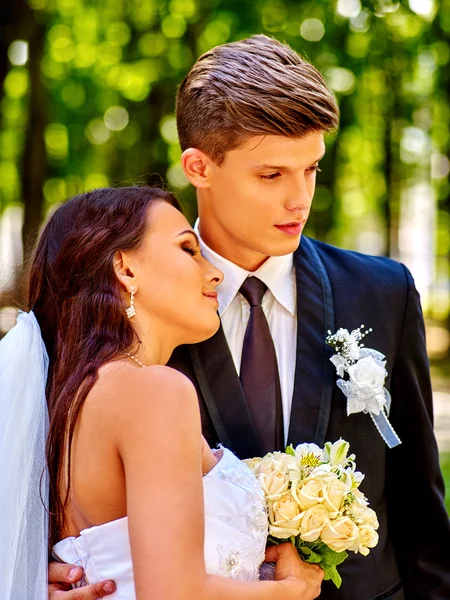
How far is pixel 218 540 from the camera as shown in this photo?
2625 millimetres

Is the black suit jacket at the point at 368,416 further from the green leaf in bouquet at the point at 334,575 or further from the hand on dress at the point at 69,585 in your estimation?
the hand on dress at the point at 69,585

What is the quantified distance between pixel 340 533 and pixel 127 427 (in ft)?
2.48

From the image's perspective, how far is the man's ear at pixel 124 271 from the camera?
2828 millimetres

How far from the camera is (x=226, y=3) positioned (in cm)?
1202

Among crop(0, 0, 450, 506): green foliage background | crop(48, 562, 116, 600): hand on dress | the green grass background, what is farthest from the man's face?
crop(0, 0, 450, 506): green foliage background

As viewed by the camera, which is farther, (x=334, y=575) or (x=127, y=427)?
(x=334, y=575)

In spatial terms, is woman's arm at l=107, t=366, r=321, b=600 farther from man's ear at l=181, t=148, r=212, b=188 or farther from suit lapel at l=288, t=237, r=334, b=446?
man's ear at l=181, t=148, r=212, b=188

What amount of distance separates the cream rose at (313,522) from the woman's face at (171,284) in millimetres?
656

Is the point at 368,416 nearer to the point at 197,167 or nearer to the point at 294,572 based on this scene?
the point at 294,572

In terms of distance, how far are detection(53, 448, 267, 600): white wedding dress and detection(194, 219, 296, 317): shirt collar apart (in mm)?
800

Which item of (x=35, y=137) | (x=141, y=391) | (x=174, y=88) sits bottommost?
(x=174, y=88)

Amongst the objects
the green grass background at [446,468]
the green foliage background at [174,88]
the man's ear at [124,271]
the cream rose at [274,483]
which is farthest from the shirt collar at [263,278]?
the green foliage background at [174,88]

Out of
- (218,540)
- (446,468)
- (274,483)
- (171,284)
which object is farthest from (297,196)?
(446,468)

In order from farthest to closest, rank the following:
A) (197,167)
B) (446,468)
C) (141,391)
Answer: (446,468)
(197,167)
(141,391)
